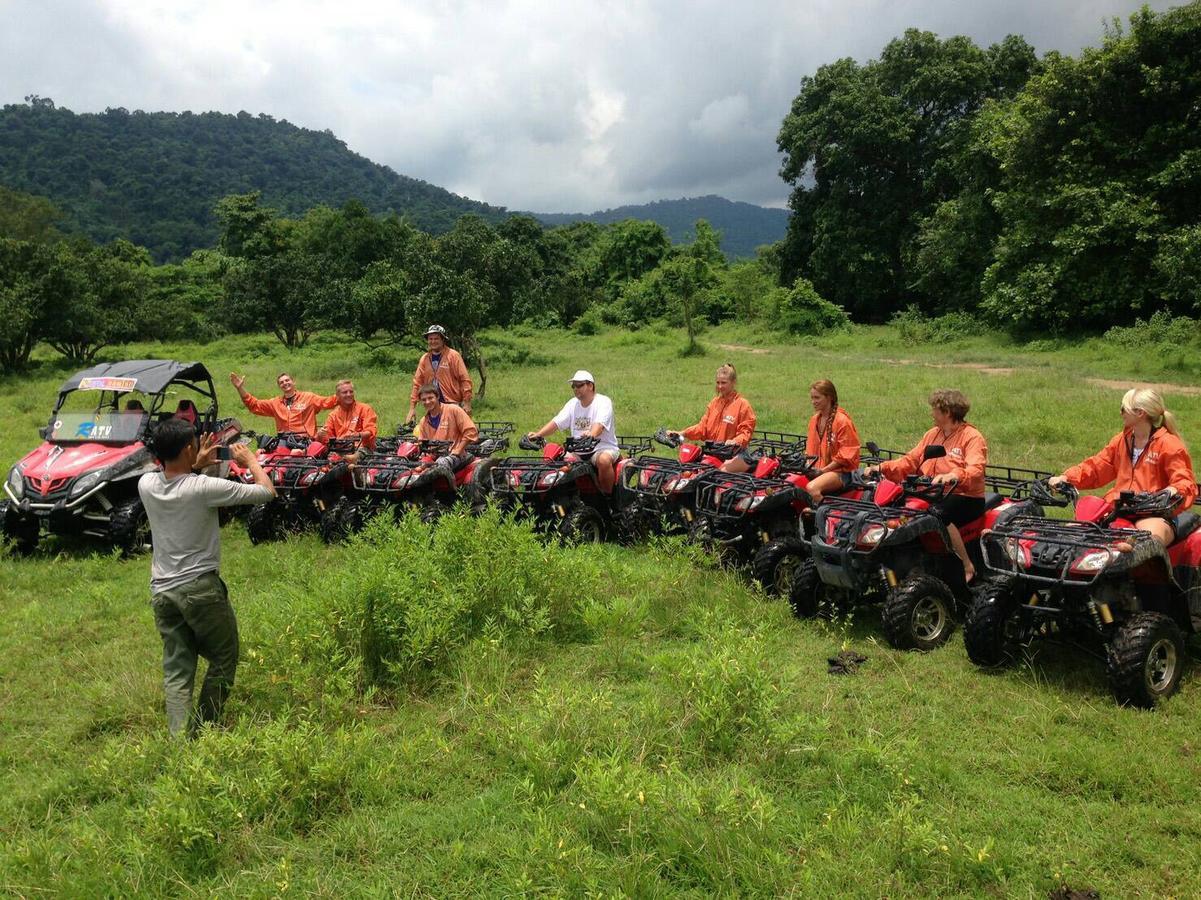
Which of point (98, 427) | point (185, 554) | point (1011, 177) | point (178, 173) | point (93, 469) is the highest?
point (178, 173)

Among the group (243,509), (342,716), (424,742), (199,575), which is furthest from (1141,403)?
(243,509)

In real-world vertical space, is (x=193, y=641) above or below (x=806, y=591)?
above

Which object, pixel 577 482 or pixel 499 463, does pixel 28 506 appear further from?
pixel 577 482

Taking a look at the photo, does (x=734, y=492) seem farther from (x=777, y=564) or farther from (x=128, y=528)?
(x=128, y=528)

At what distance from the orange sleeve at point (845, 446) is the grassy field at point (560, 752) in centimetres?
124

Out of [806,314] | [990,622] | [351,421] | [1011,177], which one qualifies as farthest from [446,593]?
[806,314]

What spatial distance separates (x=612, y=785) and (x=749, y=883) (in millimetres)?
656

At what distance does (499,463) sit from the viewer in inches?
342

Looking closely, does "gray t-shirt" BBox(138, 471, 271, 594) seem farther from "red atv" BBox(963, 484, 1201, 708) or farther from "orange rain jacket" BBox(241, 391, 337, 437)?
"orange rain jacket" BBox(241, 391, 337, 437)

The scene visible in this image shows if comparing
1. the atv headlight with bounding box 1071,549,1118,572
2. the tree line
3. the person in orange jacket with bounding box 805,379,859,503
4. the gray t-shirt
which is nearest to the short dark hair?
the gray t-shirt

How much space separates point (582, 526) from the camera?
816 cm

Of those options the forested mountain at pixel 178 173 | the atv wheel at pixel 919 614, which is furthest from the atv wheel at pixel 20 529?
the forested mountain at pixel 178 173

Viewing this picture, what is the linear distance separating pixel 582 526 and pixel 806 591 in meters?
2.64

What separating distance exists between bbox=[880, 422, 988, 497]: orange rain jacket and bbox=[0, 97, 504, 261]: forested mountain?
234ft
